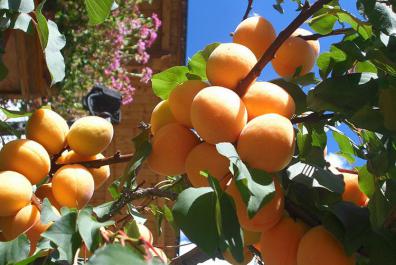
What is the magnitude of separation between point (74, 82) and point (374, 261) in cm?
368

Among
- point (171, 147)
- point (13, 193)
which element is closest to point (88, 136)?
point (13, 193)

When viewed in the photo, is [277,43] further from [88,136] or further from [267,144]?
[88,136]

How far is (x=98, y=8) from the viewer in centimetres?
97

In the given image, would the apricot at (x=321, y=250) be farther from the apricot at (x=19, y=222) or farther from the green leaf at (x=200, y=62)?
the apricot at (x=19, y=222)

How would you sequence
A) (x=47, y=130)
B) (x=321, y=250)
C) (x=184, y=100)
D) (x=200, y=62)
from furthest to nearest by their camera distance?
(x=47, y=130), (x=200, y=62), (x=184, y=100), (x=321, y=250)

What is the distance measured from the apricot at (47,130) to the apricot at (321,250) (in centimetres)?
55

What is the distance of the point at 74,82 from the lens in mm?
4160

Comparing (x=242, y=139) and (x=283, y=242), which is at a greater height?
(x=242, y=139)

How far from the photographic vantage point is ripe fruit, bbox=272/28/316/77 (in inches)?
35.1

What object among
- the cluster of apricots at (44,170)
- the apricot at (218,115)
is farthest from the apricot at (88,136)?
the apricot at (218,115)

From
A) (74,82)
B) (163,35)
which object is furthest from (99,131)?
(163,35)

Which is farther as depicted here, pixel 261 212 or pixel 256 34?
pixel 256 34

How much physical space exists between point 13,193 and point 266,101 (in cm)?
45

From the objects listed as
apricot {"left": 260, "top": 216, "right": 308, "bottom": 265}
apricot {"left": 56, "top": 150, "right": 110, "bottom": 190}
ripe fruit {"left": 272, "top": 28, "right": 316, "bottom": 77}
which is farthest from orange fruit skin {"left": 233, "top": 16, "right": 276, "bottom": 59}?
apricot {"left": 56, "top": 150, "right": 110, "bottom": 190}
